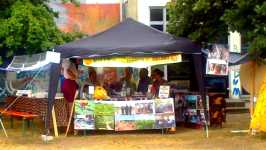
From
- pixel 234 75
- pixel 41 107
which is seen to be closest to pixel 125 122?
pixel 41 107

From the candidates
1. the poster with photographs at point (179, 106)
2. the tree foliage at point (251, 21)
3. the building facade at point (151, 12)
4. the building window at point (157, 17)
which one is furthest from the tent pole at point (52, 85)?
the building window at point (157, 17)

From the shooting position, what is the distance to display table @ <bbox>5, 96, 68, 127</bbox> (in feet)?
53.1

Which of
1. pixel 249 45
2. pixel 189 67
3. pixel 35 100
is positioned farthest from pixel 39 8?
pixel 249 45

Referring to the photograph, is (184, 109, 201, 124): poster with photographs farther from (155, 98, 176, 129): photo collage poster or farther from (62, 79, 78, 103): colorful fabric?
(62, 79, 78, 103): colorful fabric

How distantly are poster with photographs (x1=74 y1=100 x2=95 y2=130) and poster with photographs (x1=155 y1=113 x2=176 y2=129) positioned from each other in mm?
1580

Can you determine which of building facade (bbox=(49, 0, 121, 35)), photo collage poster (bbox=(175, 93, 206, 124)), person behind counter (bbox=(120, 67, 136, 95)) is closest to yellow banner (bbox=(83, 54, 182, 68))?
person behind counter (bbox=(120, 67, 136, 95))

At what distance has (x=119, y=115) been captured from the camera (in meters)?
15.6

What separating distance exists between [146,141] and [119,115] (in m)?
1.37

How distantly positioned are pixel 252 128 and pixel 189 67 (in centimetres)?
428

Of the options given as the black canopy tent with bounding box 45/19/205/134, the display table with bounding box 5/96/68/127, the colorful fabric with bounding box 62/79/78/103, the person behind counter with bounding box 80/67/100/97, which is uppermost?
the black canopy tent with bounding box 45/19/205/134

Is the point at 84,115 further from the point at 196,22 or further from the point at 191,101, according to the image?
the point at 196,22

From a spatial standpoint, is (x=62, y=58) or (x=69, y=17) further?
(x=69, y=17)

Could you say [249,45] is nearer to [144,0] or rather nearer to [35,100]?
[35,100]

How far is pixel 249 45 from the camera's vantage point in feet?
45.7
